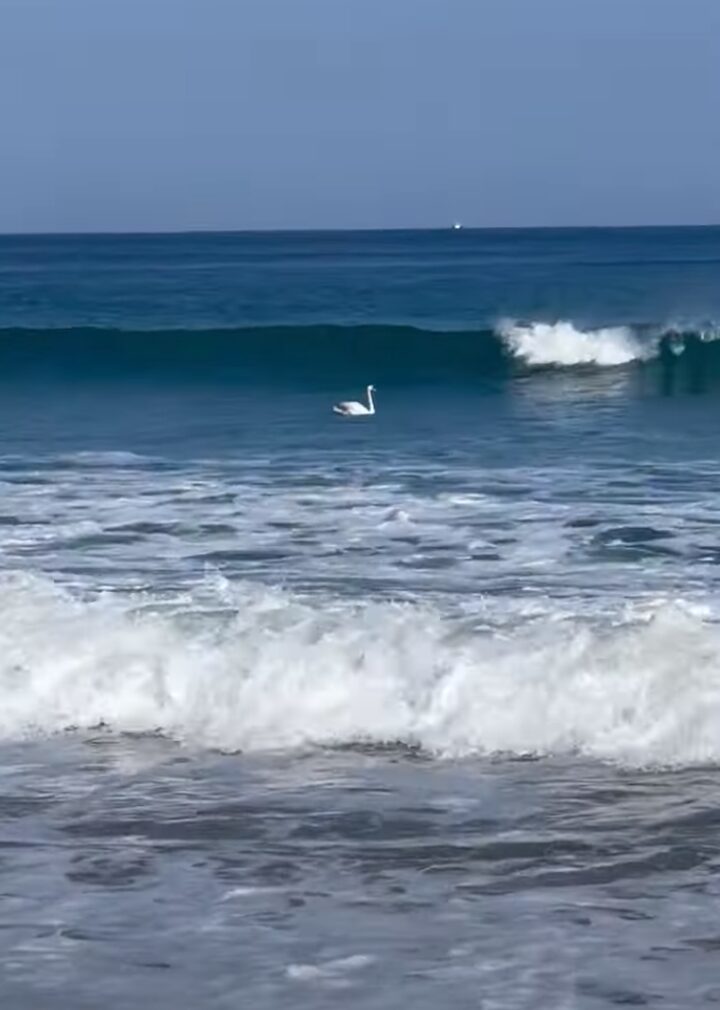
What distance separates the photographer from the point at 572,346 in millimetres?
24469

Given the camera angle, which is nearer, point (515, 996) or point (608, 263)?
point (515, 996)

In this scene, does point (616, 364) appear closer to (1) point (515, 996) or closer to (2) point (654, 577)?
(2) point (654, 577)

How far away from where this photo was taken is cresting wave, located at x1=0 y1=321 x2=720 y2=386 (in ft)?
76.9

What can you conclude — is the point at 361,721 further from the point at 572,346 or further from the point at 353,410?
the point at 572,346

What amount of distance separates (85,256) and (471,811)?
74.2m

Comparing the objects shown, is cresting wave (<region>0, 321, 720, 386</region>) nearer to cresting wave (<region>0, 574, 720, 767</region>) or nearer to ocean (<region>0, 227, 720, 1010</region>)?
ocean (<region>0, 227, 720, 1010</region>)

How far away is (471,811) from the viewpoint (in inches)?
258

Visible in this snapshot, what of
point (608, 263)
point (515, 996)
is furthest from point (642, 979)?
point (608, 263)

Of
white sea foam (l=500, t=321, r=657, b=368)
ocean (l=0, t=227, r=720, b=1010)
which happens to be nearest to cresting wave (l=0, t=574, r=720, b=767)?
ocean (l=0, t=227, r=720, b=1010)

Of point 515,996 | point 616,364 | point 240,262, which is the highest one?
point 240,262

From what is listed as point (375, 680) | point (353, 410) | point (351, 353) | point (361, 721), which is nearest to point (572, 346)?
point (351, 353)

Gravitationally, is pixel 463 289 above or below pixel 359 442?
above

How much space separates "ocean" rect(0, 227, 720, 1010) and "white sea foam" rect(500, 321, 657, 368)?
6.89 m

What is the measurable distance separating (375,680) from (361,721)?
1.02 feet
